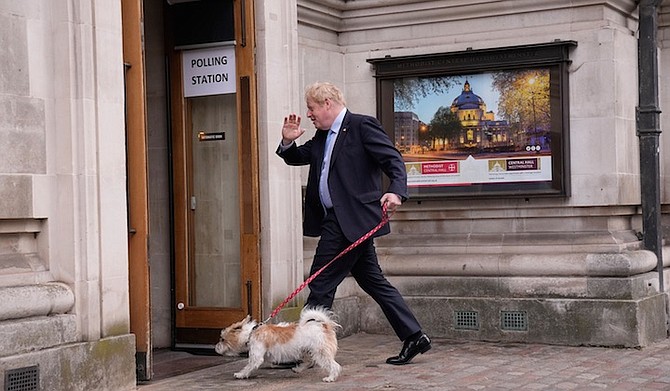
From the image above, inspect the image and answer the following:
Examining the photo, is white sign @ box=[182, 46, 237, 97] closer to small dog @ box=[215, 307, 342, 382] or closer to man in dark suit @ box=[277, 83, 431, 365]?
man in dark suit @ box=[277, 83, 431, 365]

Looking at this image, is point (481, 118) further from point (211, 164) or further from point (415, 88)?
point (211, 164)

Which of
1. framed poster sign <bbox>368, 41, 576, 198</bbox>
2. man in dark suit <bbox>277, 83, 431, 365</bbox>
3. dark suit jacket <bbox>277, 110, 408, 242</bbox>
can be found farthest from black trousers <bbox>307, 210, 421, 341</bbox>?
framed poster sign <bbox>368, 41, 576, 198</bbox>

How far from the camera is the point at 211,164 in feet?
30.9

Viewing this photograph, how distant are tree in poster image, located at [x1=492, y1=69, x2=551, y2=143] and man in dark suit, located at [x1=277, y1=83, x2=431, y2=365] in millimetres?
2374

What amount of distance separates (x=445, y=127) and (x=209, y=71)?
7.74 ft

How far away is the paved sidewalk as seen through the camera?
7359 millimetres

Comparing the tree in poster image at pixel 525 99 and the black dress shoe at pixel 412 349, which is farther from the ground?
the tree in poster image at pixel 525 99

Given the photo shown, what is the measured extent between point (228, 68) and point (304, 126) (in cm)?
125

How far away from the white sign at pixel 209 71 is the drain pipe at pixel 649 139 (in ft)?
12.1

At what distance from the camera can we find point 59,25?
22.7 feet

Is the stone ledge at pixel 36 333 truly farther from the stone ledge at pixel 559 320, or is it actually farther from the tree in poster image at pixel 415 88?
the tree in poster image at pixel 415 88

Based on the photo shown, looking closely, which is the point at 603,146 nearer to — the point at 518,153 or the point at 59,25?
the point at 518,153

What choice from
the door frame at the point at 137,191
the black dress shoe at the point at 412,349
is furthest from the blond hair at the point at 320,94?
the black dress shoe at the point at 412,349

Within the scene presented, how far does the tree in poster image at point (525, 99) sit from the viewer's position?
984 cm
